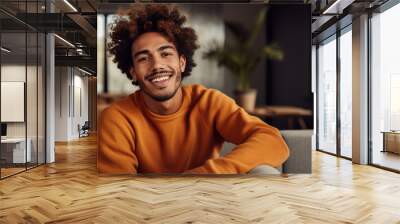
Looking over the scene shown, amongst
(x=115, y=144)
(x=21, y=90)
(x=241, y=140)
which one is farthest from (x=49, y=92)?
(x=241, y=140)

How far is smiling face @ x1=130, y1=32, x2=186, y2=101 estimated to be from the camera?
6.12m

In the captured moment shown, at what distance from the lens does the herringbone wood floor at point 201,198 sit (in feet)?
13.0

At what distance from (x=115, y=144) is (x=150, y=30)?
180 centimetres

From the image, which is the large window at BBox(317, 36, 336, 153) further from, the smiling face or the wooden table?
the smiling face

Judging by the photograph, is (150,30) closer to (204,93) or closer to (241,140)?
(204,93)

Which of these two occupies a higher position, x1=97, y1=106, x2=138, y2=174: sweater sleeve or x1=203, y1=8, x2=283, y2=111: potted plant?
x1=203, y1=8, x2=283, y2=111: potted plant

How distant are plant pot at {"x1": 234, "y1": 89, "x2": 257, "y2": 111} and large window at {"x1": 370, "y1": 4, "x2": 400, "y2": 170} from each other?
2740 mm

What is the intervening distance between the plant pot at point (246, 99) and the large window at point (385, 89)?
8.99ft

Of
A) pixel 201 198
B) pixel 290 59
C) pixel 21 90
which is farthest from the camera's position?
pixel 21 90

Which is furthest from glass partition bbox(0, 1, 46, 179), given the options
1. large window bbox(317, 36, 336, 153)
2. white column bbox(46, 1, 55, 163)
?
large window bbox(317, 36, 336, 153)

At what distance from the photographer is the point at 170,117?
242 inches

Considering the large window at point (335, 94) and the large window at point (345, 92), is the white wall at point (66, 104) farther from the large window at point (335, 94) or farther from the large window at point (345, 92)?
the large window at point (345, 92)

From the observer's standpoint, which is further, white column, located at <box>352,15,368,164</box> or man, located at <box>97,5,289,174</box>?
white column, located at <box>352,15,368,164</box>

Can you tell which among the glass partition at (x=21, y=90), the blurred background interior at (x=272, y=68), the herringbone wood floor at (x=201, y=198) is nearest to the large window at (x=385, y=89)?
the blurred background interior at (x=272, y=68)
